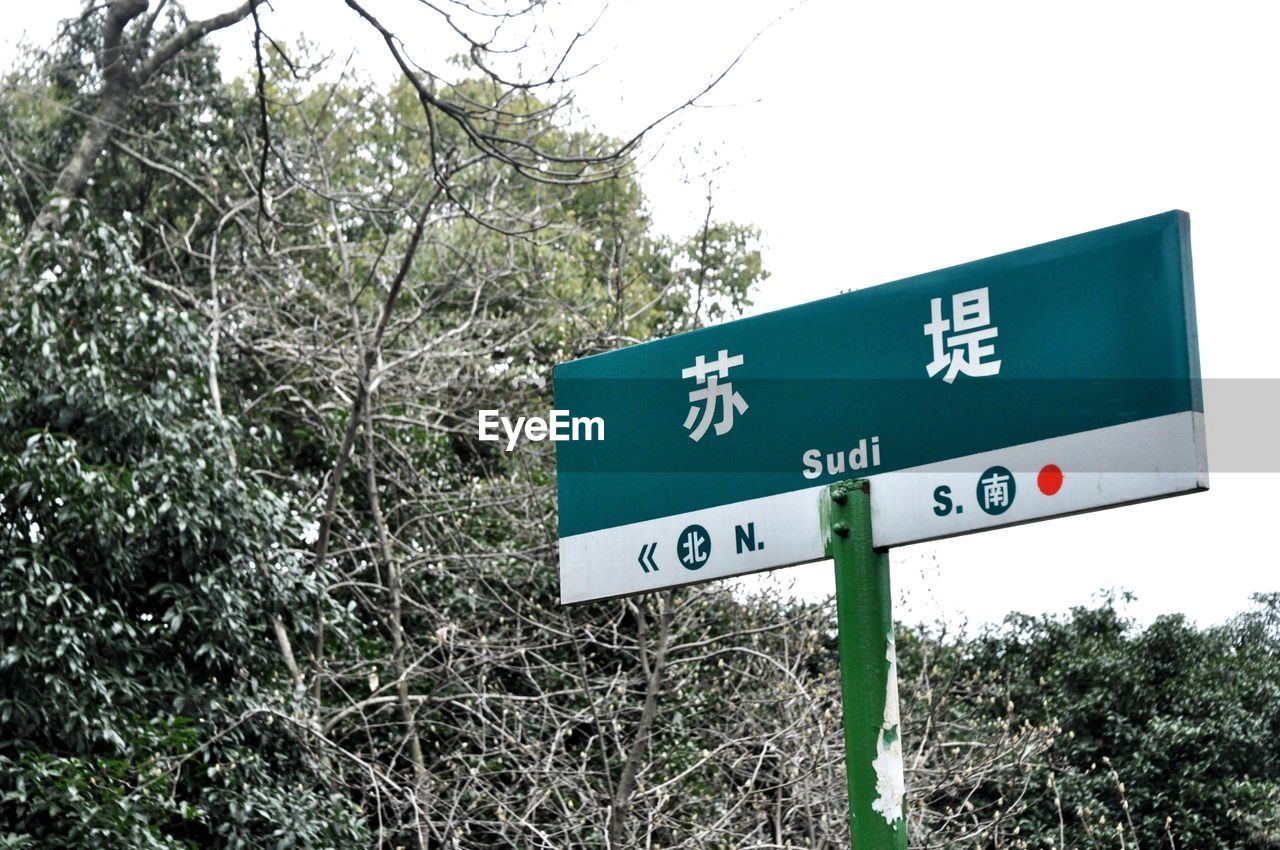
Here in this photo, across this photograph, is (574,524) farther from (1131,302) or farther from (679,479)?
(1131,302)

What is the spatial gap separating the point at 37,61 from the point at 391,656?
494cm

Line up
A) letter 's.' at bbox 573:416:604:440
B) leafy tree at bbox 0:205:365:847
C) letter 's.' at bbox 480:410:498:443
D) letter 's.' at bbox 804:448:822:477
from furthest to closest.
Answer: leafy tree at bbox 0:205:365:847 → letter 's.' at bbox 480:410:498:443 → letter 's.' at bbox 573:416:604:440 → letter 's.' at bbox 804:448:822:477

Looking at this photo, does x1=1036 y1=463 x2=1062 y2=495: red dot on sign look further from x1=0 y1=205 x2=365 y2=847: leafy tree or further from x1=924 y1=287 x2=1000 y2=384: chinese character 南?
x1=0 y1=205 x2=365 y2=847: leafy tree

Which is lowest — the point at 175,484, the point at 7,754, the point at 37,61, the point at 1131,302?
the point at 7,754

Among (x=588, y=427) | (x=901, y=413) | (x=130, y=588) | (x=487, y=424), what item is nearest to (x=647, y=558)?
(x=588, y=427)

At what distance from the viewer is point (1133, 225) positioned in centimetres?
166

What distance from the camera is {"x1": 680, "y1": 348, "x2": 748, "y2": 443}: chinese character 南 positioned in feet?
6.52

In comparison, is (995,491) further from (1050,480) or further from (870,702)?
(870,702)

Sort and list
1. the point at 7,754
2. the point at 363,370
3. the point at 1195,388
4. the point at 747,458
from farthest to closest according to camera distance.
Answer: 1. the point at 363,370
2. the point at 7,754
3. the point at 747,458
4. the point at 1195,388

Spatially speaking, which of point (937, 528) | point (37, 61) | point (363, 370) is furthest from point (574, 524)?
A: point (37, 61)

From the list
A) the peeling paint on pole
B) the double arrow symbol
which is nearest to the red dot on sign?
the peeling paint on pole

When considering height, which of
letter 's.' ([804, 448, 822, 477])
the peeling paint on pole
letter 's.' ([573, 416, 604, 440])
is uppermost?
letter 's.' ([573, 416, 604, 440])

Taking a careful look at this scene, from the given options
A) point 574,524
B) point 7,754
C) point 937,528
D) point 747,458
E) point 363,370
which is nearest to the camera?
point 937,528

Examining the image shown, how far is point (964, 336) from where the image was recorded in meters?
1.77
